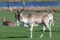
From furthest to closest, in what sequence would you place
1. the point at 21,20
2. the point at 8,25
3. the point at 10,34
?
the point at 8,25
the point at 10,34
the point at 21,20

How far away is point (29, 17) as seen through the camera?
17875 mm

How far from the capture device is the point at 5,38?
56.1 ft

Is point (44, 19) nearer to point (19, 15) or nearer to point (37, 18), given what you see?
point (37, 18)

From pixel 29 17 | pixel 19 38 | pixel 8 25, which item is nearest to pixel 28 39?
pixel 19 38

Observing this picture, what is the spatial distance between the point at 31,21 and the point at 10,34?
198cm

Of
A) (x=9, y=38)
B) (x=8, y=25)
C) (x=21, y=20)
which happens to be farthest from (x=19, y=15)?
(x=8, y=25)

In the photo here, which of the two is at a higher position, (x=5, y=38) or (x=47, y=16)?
(x=47, y=16)

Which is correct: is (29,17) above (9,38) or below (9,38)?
above

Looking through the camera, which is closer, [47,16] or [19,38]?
[19,38]

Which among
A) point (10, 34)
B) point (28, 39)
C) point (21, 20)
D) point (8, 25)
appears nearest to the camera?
point (28, 39)

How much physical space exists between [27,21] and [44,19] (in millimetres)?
1010

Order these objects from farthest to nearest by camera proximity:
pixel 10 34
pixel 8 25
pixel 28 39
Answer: pixel 8 25 < pixel 10 34 < pixel 28 39

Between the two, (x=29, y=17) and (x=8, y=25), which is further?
(x=8, y=25)

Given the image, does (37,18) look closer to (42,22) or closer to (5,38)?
(42,22)
